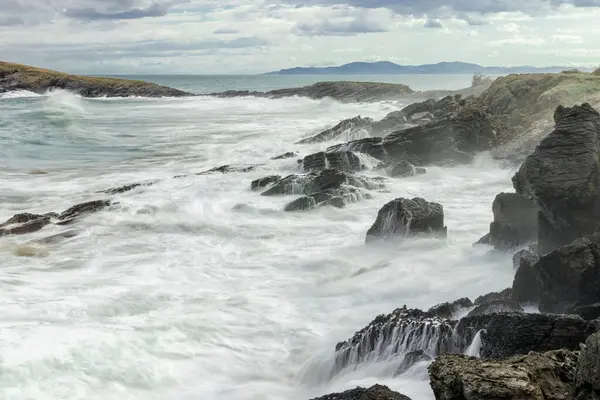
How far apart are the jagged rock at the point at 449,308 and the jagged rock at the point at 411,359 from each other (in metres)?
1.17

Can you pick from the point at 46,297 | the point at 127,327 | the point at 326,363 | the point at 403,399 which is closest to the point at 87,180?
the point at 46,297

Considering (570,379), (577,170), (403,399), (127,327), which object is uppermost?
(577,170)

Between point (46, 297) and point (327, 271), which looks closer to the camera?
point (46, 297)

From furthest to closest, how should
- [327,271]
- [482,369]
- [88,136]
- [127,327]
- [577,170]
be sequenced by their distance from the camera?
[88,136] < [327,271] < [577,170] < [127,327] < [482,369]

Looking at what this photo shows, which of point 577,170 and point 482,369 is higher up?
point 577,170

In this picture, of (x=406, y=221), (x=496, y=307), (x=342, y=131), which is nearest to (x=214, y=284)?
(x=406, y=221)

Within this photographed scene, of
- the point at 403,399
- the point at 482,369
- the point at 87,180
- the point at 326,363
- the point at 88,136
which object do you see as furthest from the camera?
the point at 88,136

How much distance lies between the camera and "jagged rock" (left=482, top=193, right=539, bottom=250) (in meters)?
12.3

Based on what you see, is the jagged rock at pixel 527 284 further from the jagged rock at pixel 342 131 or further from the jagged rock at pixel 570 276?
the jagged rock at pixel 342 131

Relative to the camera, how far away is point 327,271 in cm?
1280

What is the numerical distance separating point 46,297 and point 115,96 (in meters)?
87.8

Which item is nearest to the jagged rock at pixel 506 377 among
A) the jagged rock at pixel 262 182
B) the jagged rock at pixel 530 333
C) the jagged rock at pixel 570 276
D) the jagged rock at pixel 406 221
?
the jagged rock at pixel 530 333

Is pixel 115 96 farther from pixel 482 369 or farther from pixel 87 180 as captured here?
pixel 482 369

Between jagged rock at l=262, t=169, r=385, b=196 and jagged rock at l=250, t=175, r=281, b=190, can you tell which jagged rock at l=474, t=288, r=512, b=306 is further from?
jagged rock at l=250, t=175, r=281, b=190
